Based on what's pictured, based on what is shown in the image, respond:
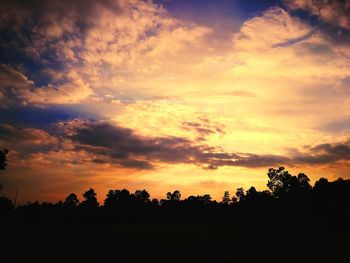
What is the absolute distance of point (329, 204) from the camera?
55.6 meters

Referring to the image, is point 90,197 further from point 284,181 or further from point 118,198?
point 284,181

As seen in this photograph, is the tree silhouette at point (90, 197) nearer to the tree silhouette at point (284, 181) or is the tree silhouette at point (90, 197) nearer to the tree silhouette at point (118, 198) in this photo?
the tree silhouette at point (118, 198)

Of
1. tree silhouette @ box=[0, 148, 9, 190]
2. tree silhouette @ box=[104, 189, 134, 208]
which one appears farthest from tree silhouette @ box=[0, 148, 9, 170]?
tree silhouette @ box=[104, 189, 134, 208]

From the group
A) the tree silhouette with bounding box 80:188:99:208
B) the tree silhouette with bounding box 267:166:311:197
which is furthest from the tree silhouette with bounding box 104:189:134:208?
the tree silhouette with bounding box 267:166:311:197

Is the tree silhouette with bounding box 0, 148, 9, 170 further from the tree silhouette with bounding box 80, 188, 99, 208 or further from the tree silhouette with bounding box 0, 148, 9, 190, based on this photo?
the tree silhouette with bounding box 80, 188, 99, 208

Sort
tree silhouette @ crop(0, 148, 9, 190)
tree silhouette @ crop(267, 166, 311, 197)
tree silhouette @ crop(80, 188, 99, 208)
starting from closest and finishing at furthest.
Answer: tree silhouette @ crop(0, 148, 9, 190)
tree silhouette @ crop(267, 166, 311, 197)
tree silhouette @ crop(80, 188, 99, 208)

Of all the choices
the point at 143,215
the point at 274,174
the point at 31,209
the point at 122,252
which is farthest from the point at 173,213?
the point at 274,174

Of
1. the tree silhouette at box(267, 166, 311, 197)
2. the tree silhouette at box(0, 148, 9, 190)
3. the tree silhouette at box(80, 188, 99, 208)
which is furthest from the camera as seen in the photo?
the tree silhouette at box(80, 188, 99, 208)

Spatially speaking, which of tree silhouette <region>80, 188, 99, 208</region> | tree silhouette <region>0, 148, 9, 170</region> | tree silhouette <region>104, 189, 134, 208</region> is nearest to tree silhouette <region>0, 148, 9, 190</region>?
tree silhouette <region>0, 148, 9, 170</region>

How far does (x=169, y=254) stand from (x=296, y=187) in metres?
91.0

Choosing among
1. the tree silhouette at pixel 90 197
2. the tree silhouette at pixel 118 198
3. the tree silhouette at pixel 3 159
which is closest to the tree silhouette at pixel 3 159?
the tree silhouette at pixel 3 159

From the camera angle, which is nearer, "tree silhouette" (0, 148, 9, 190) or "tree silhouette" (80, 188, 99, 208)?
"tree silhouette" (0, 148, 9, 190)

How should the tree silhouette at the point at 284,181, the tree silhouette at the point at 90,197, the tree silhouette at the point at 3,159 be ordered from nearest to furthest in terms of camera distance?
1. the tree silhouette at the point at 3,159
2. the tree silhouette at the point at 284,181
3. the tree silhouette at the point at 90,197

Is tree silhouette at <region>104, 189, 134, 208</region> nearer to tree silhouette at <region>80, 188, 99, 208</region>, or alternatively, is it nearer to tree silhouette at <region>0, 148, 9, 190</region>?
tree silhouette at <region>80, 188, 99, 208</region>
